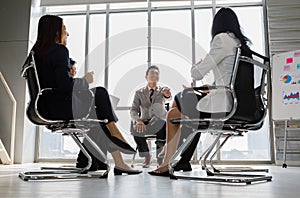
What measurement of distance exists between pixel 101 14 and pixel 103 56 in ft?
2.70

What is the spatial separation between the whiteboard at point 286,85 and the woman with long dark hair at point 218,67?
2.70 metres

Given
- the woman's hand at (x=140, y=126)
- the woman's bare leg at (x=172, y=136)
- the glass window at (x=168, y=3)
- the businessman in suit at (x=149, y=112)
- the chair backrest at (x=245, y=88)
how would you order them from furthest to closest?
the glass window at (x=168, y=3)
the businessman in suit at (x=149, y=112)
the woman's hand at (x=140, y=126)
the woman's bare leg at (x=172, y=136)
the chair backrest at (x=245, y=88)

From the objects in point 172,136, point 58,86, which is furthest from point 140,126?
point 58,86

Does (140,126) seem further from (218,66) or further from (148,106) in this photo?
(218,66)

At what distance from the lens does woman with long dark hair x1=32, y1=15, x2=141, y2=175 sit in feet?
6.20

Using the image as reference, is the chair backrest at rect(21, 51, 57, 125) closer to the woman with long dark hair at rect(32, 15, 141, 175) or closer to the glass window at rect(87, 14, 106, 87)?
the woman with long dark hair at rect(32, 15, 141, 175)

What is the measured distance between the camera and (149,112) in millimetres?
3787

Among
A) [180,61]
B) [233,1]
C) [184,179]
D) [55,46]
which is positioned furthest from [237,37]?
[233,1]

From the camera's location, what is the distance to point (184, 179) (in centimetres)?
188

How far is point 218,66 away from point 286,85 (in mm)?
2907

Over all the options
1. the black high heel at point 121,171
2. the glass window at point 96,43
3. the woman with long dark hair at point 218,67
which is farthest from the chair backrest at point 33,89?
the glass window at point 96,43

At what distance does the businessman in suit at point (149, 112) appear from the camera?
11.8ft

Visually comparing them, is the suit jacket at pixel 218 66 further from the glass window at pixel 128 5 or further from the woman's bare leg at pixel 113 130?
the glass window at pixel 128 5

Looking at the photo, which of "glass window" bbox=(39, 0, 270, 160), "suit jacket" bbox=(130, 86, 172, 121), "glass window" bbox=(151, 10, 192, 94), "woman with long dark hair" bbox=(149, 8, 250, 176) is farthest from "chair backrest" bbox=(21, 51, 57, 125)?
"glass window" bbox=(151, 10, 192, 94)
